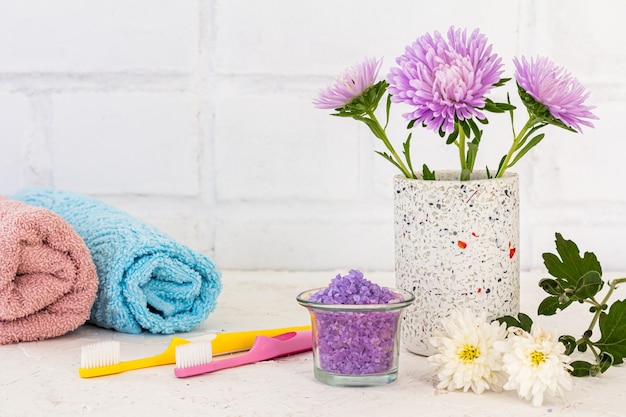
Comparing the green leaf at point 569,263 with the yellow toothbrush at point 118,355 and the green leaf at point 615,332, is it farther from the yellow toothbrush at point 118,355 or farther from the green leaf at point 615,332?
the yellow toothbrush at point 118,355

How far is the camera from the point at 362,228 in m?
1.19

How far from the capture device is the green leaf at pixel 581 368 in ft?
2.32

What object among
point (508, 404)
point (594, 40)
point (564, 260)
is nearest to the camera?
point (508, 404)

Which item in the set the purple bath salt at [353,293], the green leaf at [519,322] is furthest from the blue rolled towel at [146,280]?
the green leaf at [519,322]

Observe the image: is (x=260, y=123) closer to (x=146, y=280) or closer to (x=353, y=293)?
(x=146, y=280)

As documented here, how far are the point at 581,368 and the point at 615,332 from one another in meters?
0.05

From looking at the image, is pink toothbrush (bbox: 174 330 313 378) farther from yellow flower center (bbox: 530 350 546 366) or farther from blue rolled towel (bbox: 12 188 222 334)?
yellow flower center (bbox: 530 350 546 366)

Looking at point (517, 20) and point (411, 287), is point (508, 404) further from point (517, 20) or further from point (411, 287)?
point (517, 20)

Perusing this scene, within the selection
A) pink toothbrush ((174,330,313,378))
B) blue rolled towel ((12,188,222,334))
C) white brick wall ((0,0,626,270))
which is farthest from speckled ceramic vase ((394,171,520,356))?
white brick wall ((0,0,626,270))

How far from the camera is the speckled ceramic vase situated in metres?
0.74

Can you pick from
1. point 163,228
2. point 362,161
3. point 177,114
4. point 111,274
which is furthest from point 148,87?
point 111,274

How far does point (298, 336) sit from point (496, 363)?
205 mm

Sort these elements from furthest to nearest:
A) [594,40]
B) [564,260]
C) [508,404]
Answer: [594,40] < [564,260] < [508,404]

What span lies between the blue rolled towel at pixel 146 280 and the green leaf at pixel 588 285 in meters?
0.36
